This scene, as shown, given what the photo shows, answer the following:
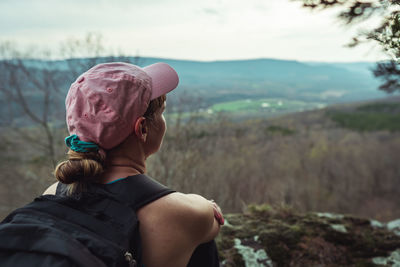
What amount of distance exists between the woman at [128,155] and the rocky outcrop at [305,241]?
1.61 m

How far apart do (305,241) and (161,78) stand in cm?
248

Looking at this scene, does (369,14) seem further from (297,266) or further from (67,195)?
(67,195)

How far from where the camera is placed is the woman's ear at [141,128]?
5.02ft

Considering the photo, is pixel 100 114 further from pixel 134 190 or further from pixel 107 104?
pixel 134 190

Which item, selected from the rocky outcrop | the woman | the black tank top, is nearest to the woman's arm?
the woman

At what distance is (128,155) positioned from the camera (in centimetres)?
161

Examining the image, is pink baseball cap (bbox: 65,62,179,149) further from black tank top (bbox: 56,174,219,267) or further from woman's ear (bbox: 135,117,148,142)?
black tank top (bbox: 56,174,219,267)

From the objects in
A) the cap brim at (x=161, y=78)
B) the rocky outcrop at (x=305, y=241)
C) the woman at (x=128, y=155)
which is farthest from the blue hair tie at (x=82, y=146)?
the rocky outcrop at (x=305, y=241)

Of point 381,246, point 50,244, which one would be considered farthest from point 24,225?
point 381,246

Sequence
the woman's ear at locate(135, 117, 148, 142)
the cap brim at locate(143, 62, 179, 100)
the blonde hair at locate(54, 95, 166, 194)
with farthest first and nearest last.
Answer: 1. the cap brim at locate(143, 62, 179, 100)
2. the woman's ear at locate(135, 117, 148, 142)
3. the blonde hair at locate(54, 95, 166, 194)

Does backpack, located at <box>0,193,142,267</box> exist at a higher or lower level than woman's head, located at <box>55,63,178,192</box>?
lower

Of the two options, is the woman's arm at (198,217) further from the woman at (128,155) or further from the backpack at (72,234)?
the backpack at (72,234)

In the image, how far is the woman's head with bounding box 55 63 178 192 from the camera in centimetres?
146

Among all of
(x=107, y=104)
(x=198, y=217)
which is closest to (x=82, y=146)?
(x=107, y=104)
